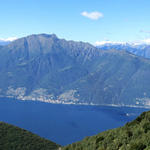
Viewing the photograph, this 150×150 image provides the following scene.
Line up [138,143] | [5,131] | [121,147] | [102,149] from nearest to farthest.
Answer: [138,143] → [121,147] → [102,149] → [5,131]

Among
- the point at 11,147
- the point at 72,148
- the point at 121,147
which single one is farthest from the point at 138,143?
the point at 11,147

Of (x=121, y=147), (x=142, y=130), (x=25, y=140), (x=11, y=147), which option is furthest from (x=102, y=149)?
(x=25, y=140)

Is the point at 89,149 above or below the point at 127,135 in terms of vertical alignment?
below

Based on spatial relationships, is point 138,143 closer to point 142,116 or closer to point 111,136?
point 111,136

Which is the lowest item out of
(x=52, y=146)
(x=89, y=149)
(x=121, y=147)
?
(x=52, y=146)

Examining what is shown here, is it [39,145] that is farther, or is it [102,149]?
→ [39,145]

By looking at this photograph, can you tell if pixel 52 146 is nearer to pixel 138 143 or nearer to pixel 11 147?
pixel 11 147

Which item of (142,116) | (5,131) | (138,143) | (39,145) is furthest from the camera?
(5,131)
